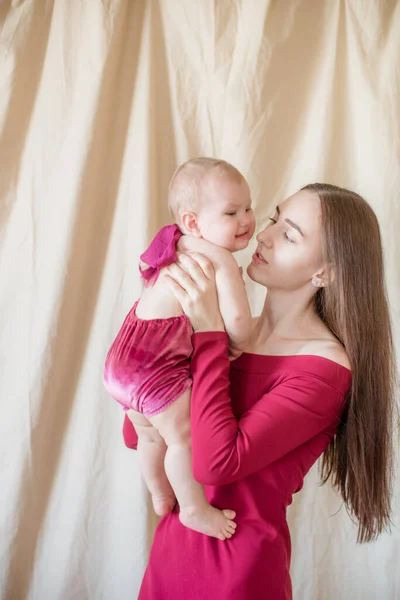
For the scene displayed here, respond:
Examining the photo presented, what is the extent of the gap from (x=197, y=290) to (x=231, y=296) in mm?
75

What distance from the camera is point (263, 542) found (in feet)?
3.88

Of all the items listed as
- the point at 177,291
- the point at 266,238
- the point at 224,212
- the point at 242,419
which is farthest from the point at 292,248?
the point at 242,419

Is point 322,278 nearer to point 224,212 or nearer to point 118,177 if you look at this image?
point 224,212

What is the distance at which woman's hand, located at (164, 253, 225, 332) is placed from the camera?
46.0 inches

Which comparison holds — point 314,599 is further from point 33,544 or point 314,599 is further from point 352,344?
point 352,344

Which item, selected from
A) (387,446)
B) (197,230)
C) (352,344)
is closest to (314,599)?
(387,446)

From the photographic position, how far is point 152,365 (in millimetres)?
1146

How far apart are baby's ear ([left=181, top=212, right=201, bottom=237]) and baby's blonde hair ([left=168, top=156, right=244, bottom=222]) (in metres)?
0.01

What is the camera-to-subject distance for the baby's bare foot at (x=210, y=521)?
116 centimetres

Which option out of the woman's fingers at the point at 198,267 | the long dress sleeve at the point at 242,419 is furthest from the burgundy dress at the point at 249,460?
the woman's fingers at the point at 198,267

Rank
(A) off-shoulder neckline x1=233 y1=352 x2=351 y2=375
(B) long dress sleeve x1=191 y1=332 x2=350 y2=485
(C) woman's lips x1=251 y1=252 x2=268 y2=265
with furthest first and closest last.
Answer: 1. (C) woman's lips x1=251 y1=252 x2=268 y2=265
2. (A) off-shoulder neckline x1=233 y1=352 x2=351 y2=375
3. (B) long dress sleeve x1=191 y1=332 x2=350 y2=485

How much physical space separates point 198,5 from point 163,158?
0.47m


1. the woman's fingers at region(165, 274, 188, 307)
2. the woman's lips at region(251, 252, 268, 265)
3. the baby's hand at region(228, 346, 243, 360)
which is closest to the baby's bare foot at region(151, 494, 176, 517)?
the baby's hand at region(228, 346, 243, 360)

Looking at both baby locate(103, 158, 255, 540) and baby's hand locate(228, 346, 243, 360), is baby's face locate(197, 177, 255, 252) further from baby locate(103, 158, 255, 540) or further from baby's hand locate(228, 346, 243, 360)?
baby's hand locate(228, 346, 243, 360)
